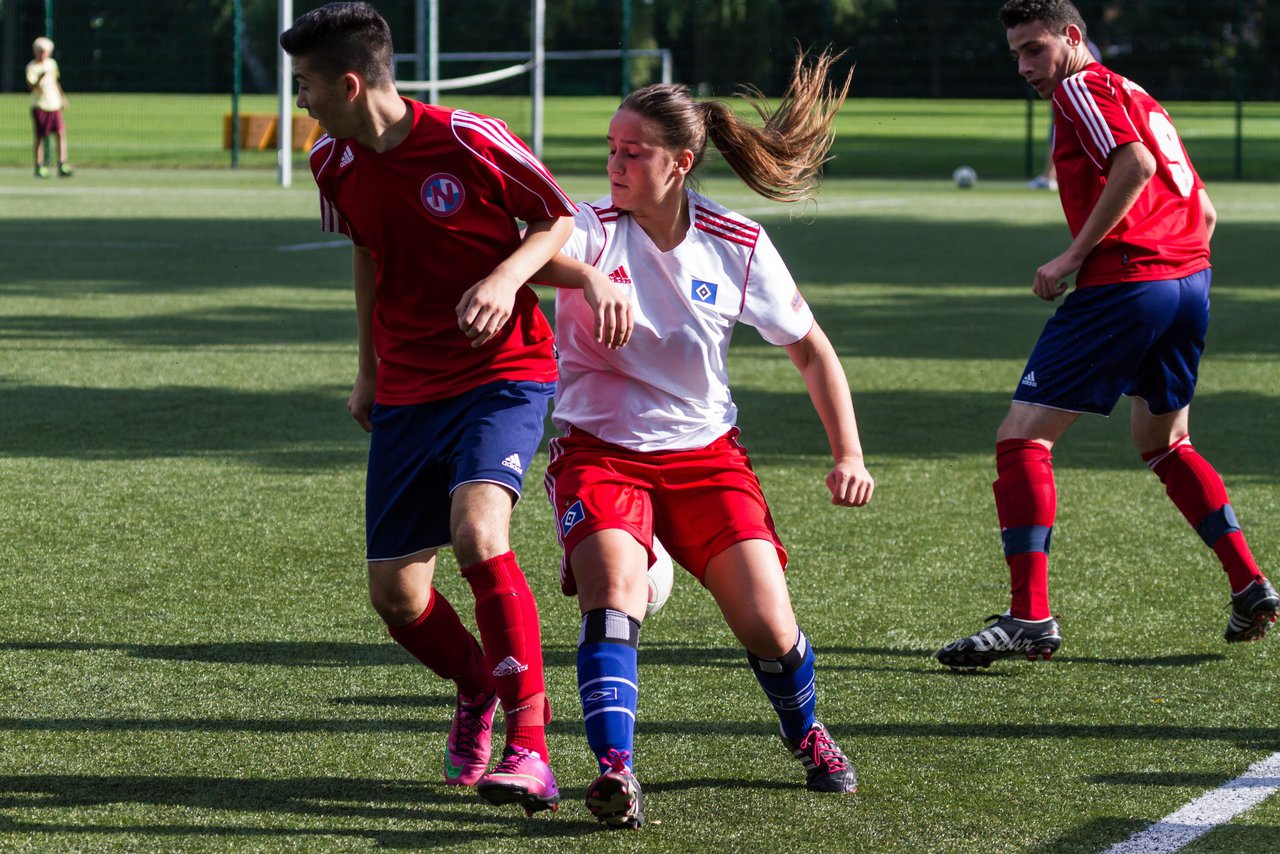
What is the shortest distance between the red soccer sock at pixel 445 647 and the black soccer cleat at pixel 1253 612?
220 centimetres

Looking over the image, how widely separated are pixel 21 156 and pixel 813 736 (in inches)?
1298

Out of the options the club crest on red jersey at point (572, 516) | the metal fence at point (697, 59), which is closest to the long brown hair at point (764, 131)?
the club crest on red jersey at point (572, 516)

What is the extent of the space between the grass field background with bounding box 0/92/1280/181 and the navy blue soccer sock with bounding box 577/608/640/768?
2573cm

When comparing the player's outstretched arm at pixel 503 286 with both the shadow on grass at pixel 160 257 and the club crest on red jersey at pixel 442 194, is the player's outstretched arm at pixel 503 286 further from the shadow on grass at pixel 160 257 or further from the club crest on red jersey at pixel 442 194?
the shadow on grass at pixel 160 257

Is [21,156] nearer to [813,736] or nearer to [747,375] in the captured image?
[747,375]

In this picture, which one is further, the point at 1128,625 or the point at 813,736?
the point at 1128,625

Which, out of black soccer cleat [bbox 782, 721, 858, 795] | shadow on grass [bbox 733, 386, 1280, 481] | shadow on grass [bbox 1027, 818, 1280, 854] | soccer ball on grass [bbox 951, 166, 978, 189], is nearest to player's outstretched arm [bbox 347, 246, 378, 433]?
black soccer cleat [bbox 782, 721, 858, 795]

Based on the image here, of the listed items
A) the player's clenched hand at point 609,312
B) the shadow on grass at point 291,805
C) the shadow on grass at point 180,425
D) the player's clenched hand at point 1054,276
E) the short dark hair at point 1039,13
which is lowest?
the shadow on grass at point 180,425

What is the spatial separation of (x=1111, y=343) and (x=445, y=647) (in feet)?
7.11

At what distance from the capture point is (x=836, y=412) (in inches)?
155

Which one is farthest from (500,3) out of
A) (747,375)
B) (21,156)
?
(747,375)

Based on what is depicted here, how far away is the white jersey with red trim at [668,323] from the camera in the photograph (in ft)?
12.8

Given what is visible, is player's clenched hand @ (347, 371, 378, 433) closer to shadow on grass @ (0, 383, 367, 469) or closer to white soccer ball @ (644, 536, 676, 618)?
white soccer ball @ (644, 536, 676, 618)

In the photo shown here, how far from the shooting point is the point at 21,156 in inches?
1337
